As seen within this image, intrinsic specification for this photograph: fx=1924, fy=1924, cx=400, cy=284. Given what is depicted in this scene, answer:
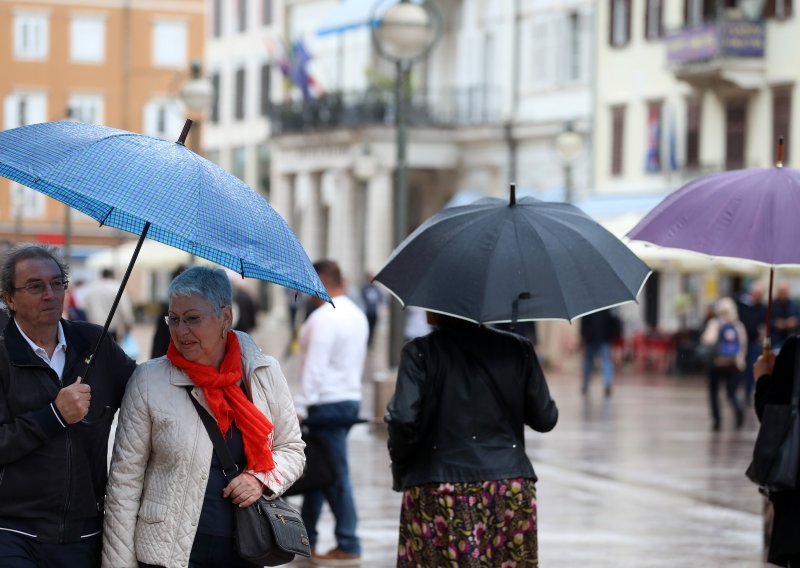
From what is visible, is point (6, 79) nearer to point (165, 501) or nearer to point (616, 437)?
point (616, 437)

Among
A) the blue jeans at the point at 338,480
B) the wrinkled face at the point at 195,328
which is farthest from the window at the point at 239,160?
the wrinkled face at the point at 195,328

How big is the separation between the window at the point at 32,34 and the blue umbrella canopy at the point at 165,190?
251 feet

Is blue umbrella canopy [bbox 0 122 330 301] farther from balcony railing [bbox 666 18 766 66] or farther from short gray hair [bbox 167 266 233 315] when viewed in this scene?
balcony railing [bbox 666 18 766 66]

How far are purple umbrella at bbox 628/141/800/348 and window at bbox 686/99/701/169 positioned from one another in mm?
35564

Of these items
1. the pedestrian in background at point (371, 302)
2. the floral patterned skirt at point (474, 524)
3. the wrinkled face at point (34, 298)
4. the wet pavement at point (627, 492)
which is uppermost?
the wrinkled face at point (34, 298)

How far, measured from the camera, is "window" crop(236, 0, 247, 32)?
70625 mm

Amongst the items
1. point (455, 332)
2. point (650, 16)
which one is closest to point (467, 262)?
point (455, 332)

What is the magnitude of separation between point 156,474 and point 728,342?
60.5 ft

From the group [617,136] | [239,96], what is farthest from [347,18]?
[239,96]

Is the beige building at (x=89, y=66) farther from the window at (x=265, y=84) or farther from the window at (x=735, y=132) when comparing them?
the window at (x=735, y=132)

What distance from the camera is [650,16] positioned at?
4547 centimetres

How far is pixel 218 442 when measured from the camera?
6277 mm

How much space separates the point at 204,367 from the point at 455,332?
5.26ft

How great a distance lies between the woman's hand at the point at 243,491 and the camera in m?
6.27
